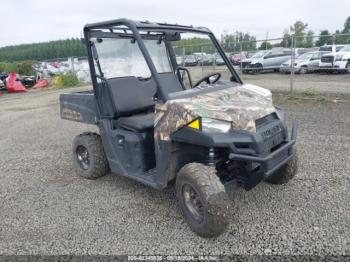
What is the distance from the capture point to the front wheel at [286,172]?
3822 millimetres

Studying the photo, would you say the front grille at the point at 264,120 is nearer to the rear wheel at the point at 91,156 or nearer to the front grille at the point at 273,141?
the front grille at the point at 273,141

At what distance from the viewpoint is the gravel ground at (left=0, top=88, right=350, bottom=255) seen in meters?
3.02

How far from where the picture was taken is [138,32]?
3359mm

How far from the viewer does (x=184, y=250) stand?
2.96 meters

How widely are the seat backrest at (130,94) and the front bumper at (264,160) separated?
164 cm

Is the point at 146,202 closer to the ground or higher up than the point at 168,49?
closer to the ground

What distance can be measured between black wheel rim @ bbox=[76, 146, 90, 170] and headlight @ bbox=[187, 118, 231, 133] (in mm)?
2255

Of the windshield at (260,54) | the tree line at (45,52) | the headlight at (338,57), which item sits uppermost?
the tree line at (45,52)

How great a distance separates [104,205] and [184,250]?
131 cm

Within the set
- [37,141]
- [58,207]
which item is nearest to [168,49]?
[58,207]

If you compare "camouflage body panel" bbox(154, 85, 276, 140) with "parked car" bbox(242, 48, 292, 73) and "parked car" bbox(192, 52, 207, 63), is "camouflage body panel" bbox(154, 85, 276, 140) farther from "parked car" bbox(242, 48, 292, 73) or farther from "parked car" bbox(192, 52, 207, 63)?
"parked car" bbox(242, 48, 292, 73)

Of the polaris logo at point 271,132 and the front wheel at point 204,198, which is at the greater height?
the polaris logo at point 271,132

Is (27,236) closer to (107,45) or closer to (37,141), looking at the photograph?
(107,45)

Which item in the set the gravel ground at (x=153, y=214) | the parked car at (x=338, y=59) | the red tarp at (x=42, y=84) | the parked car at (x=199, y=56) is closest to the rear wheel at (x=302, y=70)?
the parked car at (x=338, y=59)
